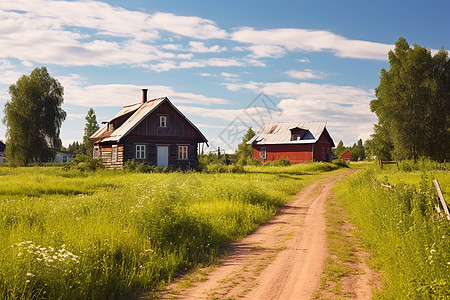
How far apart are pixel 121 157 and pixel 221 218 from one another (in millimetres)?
26223

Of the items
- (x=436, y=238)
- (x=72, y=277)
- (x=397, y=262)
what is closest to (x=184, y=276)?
(x=72, y=277)

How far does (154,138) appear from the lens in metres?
37.6

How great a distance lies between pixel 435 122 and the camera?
3425cm

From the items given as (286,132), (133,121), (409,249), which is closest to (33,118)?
(133,121)

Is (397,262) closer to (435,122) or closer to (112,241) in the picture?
(112,241)

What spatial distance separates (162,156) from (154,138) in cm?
198

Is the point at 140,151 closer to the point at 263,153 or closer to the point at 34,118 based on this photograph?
the point at 263,153

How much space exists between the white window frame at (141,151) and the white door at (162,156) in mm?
1316

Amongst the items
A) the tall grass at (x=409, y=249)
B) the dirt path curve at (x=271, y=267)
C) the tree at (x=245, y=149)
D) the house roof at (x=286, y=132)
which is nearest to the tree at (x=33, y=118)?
the tree at (x=245, y=149)

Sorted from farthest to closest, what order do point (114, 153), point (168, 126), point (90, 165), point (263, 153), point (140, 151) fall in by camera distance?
point (263, 153)
point (114, 153)
point (168, 126)
point (140, 151)
point (90, 165)

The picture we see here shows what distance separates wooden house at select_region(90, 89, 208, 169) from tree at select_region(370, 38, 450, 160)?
18840 millimetres

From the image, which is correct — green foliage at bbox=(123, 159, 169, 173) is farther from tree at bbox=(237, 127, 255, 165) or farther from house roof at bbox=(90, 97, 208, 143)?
tree at bbox=(237, 127, 255, 165)

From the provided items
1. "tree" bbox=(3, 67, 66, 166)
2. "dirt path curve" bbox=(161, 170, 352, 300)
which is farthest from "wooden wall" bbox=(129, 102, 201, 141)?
"tree" bbox=(3, 67, 66, 166)

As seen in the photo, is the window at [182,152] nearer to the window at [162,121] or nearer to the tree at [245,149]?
the window at [162,121]
